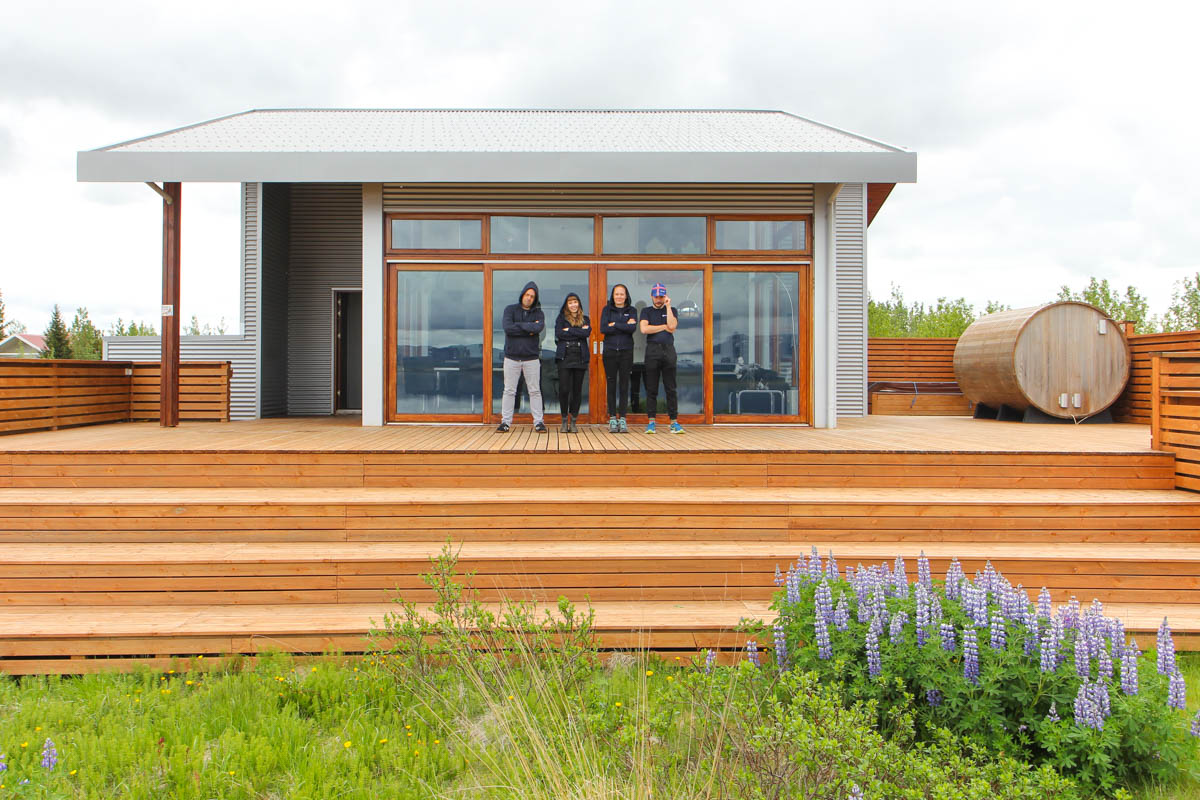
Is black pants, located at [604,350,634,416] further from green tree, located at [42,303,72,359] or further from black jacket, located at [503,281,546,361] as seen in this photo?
green tree, located at [42,303,72,359]

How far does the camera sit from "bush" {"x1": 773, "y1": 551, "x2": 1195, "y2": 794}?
8.36ft

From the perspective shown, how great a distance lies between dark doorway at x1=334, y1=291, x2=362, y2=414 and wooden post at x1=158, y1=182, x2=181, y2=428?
12.7ft

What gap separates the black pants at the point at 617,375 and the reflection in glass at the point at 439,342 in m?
1.67

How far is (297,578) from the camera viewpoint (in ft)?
14.2

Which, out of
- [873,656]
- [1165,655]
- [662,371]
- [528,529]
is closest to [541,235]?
[662,371]

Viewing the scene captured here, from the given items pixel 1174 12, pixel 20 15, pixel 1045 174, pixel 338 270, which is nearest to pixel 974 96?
pixel 1174 12

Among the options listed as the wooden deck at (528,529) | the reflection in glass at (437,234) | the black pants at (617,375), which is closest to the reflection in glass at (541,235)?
the reflection in glass at (437,234)

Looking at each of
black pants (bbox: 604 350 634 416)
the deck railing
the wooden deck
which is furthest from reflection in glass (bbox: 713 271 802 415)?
the deck railing

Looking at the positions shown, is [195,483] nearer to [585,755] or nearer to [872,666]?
[585,755]

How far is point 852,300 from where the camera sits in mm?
12438

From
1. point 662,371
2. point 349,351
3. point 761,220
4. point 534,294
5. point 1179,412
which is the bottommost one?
point 1179,412

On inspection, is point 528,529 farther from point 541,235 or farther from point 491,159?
point 541,235

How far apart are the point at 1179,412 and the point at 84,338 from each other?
46887 millimetres

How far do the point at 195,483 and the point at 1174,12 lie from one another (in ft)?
127
